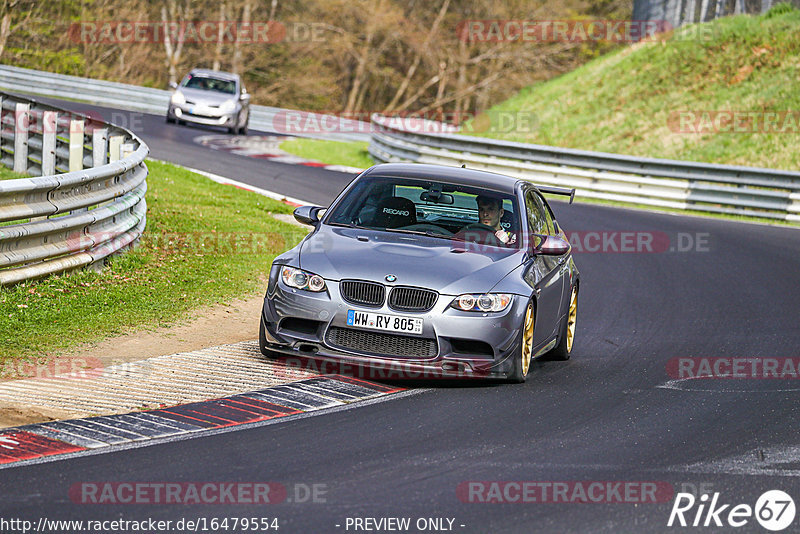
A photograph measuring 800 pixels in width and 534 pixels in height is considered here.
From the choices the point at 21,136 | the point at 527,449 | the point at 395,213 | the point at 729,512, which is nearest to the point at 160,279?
the point at 395,213

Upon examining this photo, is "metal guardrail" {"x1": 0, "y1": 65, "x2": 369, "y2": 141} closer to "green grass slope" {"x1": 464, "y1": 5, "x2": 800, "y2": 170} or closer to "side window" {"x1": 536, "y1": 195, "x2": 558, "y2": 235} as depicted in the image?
"green grass slope" {"x1": 464, "y1": 5, "x2": 800, "y2": 170}

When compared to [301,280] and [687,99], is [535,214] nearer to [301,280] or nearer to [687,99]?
[301,280]

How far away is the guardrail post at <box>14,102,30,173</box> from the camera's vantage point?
16703 millimetres

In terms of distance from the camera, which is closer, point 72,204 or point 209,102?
point 72,204

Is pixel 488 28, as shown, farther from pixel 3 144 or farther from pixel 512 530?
pixel 512 530

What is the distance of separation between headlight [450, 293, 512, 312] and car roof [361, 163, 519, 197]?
1.63m

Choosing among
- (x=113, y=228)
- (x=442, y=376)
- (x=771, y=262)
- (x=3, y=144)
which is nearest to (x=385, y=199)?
(x=442, y=376)

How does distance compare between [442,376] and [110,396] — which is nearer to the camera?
[110,396]

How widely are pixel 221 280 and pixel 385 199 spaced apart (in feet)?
11.1

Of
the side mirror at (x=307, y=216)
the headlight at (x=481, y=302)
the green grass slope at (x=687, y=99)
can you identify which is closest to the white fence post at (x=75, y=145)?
the side mirror at (x=307, y=216)

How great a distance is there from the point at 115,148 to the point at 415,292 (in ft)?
27.0

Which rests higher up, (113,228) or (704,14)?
(704,14)

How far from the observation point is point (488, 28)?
62750 millimetres

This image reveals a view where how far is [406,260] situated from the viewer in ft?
26.7
